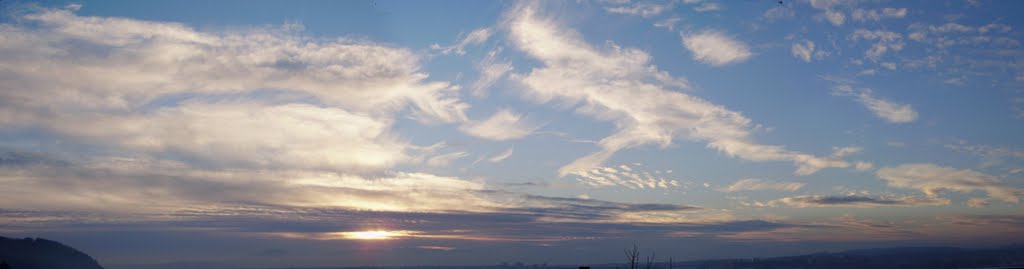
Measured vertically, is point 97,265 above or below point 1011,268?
below

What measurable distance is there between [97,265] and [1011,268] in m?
237

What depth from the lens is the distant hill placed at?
14562 centimetres

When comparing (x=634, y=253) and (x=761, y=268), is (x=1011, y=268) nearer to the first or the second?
(x=634, y=253)

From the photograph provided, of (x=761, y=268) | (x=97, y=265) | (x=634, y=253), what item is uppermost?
(x=634, y=253)

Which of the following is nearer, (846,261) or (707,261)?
(846,261)

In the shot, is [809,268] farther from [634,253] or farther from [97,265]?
[97,265]

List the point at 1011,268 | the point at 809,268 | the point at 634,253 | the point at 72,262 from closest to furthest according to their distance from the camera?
1. the point at 1011,268
2. the point at 634,253
3. the point at 809,268
4. the point at 72,262

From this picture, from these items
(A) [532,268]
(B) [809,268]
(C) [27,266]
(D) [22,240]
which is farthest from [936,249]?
(D) [22,240]

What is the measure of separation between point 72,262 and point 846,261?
19978cm

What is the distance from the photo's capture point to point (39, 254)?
6314 inches

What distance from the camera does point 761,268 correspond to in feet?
238

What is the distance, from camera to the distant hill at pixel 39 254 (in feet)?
478

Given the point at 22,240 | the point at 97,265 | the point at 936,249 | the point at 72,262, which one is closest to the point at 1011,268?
the point at 936,249

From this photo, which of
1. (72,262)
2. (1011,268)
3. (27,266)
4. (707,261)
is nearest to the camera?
(1011,268)
